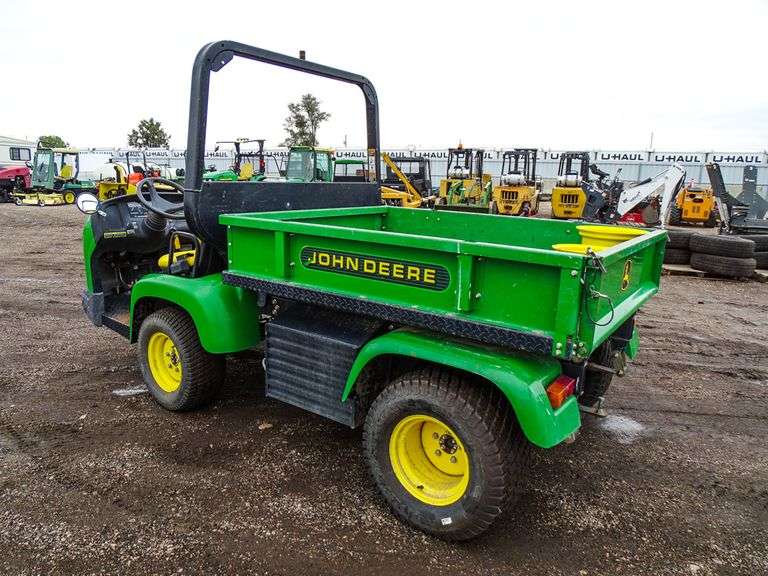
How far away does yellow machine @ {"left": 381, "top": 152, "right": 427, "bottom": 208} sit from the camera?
1619cm

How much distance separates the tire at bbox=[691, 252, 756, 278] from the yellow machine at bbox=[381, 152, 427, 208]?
7976 millimetres

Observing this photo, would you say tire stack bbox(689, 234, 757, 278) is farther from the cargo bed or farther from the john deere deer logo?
the john deere deer logo

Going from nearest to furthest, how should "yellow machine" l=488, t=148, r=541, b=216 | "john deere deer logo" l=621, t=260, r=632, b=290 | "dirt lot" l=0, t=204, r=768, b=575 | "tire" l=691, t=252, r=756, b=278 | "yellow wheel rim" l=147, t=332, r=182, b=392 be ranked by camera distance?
"dirt lot" l=0, t=204, r=768, b=575, "john deere deer logo" l=621, t=260, r=632, b=290, "yellow wheel rim" l=147, t=332, r=182, b=392, "tire" l=691, t=252, r=756, b=278, "yellow machine" l=488, t=148, r=541, b=216

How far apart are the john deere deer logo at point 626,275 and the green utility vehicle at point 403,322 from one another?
2 centimetres

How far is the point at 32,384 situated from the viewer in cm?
425

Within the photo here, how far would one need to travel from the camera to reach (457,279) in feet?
8.09

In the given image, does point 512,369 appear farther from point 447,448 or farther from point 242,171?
point 242,171

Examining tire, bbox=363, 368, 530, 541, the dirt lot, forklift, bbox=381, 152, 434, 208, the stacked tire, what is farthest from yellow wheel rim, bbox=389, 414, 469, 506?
forklift, bbox=381, 152, 434, 208

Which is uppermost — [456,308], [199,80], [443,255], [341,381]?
[199,80]

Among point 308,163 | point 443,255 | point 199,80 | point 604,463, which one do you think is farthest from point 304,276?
point 308,163

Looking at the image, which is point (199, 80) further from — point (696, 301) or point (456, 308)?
point (696, 301)

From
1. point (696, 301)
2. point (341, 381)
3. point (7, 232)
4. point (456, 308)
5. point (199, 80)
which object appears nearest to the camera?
point (456, 308)

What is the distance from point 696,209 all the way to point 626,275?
15.9 metres

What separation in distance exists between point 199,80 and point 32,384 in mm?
2667
